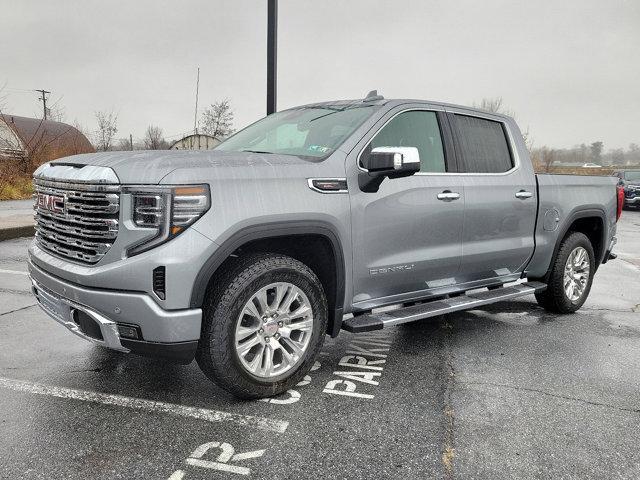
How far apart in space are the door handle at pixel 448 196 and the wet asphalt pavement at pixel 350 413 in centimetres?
124

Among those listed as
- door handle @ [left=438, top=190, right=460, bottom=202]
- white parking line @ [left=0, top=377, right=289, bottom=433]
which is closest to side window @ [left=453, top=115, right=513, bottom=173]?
door handle @ [left=438, top=190, right=460, bottom=202]

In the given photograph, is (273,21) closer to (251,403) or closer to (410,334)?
(410,334)

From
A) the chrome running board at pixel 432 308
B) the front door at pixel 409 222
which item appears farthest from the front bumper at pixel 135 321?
the front door at pixel 409 222

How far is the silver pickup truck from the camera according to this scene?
2.87m

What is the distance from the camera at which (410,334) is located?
15.8ft

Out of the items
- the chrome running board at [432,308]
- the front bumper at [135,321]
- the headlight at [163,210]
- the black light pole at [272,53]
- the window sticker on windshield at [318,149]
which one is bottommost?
the chrome running board at [432,308]

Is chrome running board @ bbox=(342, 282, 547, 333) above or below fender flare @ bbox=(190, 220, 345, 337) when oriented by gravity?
below

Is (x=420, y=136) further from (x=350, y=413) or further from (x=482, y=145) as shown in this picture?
(x=350, y=413)

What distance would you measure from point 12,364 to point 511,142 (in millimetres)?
4536

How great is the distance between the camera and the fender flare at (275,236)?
115 inches

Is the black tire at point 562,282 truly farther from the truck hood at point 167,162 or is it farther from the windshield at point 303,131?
the truck hood at point 167,162

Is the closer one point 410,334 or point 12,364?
point 12,364

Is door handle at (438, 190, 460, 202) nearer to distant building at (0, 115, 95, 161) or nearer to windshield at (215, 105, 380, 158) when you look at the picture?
windshield at (215, 105, 380, 158)

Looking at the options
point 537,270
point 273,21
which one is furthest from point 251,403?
point 273,21
